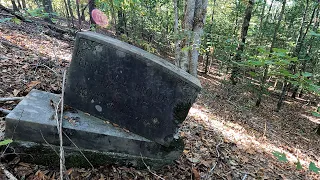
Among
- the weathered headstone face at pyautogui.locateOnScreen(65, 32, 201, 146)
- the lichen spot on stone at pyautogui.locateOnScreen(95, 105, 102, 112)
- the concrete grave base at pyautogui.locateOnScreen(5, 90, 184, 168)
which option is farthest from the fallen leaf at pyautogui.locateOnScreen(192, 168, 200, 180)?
the lichen spot on stone at pyautogui.locateOnScreen(95, 105, 102, 112)

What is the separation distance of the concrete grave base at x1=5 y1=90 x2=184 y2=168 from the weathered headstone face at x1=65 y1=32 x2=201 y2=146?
6.6 inches

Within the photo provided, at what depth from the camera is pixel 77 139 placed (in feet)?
9.81

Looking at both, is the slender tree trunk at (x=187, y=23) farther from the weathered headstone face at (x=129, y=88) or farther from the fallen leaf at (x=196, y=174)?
the fallen leaf at (x=196, y=174)

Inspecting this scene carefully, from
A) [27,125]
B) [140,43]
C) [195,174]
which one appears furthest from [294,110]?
[27,125]

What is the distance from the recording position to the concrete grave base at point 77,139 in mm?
2824

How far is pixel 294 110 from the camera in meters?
15.1

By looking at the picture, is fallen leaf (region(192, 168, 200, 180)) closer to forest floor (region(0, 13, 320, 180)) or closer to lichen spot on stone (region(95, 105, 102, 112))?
forest floor (region(0, 13, 320, 180))

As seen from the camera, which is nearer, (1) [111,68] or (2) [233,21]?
(1) [111,68]

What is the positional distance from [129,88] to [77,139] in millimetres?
1029

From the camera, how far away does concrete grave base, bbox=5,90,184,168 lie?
2.82 meters

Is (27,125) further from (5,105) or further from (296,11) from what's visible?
(296,11)

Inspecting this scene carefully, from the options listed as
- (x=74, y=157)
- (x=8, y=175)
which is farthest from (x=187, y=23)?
(x=8, y=175)

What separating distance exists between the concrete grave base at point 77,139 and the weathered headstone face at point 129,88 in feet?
0.55

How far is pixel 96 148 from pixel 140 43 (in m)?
7.03
